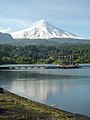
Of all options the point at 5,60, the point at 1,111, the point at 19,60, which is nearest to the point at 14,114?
the point at 1,111

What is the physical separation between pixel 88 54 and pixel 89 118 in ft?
586

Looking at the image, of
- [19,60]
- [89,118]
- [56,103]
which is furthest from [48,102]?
[19,60]

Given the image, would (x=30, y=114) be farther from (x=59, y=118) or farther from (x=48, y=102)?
(x=48, y=102)

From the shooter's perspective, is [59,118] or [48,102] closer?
[59,118]

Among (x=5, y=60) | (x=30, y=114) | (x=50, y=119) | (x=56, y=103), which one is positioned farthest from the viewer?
(x=5, y=60)

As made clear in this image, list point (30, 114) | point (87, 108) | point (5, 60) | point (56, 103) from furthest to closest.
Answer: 1. point (5, 60)
2. point (56, 103)
3. point (87, 108)
4. point (30, 114)

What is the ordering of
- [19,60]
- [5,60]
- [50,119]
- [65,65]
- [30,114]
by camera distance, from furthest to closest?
1. [19,60]
2. [5,60]
3. [65,65]
4. [30,114]
5. [50,119]

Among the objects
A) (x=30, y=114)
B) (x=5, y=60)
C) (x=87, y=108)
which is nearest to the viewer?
(x=30, y=114)

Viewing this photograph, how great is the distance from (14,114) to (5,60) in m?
155

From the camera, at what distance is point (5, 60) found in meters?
174

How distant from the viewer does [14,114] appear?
67.8ft

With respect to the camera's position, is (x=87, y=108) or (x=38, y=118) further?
(x=87, y=108)

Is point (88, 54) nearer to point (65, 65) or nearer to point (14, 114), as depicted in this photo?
point (65, 65)

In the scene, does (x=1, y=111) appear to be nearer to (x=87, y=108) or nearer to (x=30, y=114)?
(x=30, y=114)
